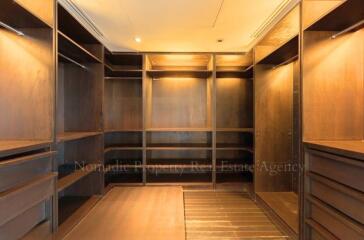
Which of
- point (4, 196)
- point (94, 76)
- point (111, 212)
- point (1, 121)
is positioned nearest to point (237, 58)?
point (94, 76)

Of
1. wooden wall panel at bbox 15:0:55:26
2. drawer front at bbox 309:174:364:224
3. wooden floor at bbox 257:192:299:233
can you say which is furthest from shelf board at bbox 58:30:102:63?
wooden floor at bbox 257:192:299:233

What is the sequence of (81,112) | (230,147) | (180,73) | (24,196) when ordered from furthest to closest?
1. (180,73)
2. (230,147)
3. (81,112)
4. (24,196)

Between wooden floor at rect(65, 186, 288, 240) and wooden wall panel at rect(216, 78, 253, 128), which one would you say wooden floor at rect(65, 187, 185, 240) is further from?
wooden wall panel at rect(216, 78, 253, 128)

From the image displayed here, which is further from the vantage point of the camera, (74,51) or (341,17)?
(74,51)

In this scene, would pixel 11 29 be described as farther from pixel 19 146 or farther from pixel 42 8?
pixel 19 146

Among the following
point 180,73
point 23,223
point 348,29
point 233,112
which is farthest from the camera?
point 233,112

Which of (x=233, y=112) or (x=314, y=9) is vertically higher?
(x=314, y=9)

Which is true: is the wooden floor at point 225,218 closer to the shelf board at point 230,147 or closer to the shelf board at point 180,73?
the shelf board at point 230,147

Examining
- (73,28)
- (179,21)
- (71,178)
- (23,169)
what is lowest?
(71,178)

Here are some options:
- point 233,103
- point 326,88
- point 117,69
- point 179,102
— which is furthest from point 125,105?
point 326,88

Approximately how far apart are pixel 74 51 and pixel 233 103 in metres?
2.68

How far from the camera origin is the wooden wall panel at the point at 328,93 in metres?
2.09

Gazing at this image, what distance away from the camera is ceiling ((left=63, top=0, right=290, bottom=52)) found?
254cm

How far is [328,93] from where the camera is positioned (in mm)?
2115
